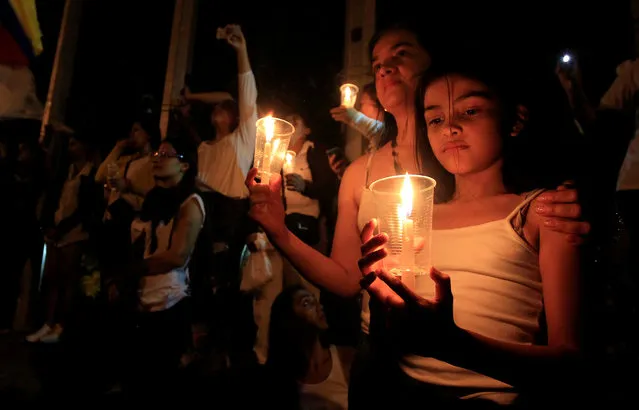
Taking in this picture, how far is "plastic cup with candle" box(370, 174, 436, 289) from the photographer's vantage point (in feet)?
4.04

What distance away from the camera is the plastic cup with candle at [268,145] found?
1.97 meters

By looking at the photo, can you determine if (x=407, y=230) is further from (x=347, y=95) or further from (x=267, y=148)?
(x=347, y=95)

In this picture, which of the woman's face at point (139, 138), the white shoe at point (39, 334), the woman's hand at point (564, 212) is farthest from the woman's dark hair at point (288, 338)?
the white shoe at point (39, 334)

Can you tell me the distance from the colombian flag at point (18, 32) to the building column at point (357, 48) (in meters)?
4.27

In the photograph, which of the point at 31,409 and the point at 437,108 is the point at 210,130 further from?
the point at 437,108

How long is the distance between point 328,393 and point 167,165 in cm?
300

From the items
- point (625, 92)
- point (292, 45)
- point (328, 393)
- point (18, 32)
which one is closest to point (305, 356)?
point (328, 393)

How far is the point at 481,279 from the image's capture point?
143 centimetres

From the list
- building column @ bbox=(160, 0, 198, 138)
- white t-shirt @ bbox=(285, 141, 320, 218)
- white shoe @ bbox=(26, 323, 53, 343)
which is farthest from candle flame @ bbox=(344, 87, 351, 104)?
white shoe @ bbox=(26, 323, 53, 343)

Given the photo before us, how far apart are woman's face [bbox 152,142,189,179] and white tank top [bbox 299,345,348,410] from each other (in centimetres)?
268

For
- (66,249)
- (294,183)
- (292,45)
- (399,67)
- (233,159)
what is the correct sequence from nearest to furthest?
(399,67)
(294,183)
(233,159)
(66,249)
(292,45)

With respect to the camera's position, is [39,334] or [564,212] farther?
[39,334]

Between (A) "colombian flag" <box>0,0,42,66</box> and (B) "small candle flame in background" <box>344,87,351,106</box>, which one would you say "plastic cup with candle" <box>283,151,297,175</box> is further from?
(A) "colombian flag" <box>0,0,42,66</box>

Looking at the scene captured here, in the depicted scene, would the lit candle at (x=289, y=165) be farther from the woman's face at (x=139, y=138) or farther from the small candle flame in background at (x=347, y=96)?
the woman's face at (x=139, y=138)
